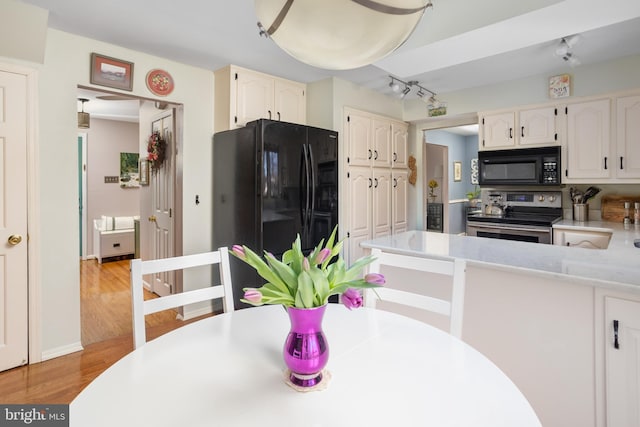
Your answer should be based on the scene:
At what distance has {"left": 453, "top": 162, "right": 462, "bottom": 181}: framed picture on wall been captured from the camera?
271 inches

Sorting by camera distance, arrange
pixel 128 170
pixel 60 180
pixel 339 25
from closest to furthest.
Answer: pixel 339 25 < pixel 60 180 < pixel 128 170

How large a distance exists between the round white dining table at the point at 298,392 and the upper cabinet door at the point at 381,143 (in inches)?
118

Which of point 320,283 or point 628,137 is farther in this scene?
point 628,137

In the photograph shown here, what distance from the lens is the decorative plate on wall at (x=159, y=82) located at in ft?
9.53

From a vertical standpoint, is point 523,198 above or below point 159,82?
below

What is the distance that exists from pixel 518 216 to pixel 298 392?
143 inches

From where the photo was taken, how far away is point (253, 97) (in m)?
3.26

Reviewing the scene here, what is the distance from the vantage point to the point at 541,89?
3.47m

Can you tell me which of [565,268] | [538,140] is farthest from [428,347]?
[538,140]

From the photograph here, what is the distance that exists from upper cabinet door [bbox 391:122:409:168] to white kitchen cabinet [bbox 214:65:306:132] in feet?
4.37

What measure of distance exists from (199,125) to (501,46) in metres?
2.51

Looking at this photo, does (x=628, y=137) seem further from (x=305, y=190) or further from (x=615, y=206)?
(x=305, y=190)

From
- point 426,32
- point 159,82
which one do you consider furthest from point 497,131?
point 159,82

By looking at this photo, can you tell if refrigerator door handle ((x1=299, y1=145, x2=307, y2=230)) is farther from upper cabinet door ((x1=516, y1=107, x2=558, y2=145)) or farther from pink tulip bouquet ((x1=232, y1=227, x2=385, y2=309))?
upper cabinet door ((x1=516, y1=107, x2=558, y2=145))
